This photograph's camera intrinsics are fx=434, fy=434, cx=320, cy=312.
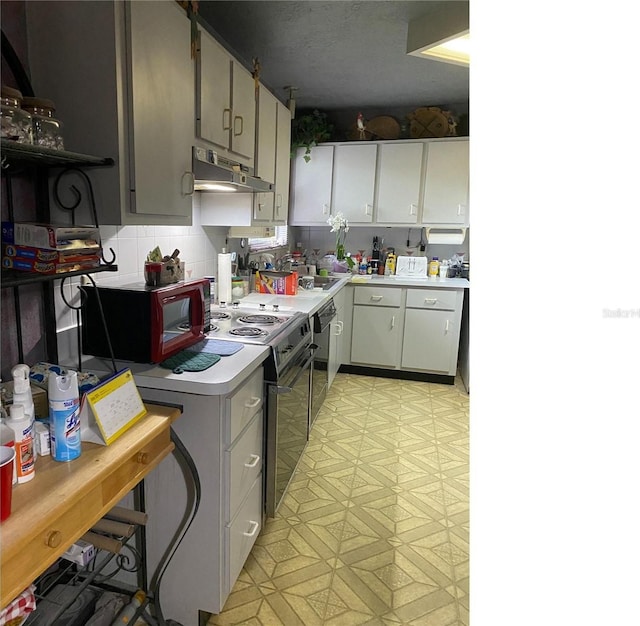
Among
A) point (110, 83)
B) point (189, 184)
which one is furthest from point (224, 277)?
point (110, 83)

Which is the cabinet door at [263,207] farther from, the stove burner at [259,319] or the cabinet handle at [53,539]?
the cabinet handle at [53,539]

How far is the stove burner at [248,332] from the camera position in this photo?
192cm

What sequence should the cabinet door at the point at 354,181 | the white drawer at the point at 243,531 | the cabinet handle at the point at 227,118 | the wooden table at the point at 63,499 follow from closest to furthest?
1. the wooden table at the point at 63,499
2. the white drawer at the point at 243,531
3. the cabinet handle at the point at 227,118
4. the cabinet door at the point at 354,181

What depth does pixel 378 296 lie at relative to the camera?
3.90 meters

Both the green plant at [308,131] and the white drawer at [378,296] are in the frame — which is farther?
the green plant at [308,131]

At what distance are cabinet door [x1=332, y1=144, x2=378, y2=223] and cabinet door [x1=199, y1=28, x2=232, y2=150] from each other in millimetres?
2070

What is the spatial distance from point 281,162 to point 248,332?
162cm

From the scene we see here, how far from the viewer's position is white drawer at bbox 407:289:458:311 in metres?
3.75

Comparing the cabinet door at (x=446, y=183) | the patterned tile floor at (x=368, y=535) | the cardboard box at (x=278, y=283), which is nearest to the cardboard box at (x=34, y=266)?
the patterned tile floor at (x=368, y=535)

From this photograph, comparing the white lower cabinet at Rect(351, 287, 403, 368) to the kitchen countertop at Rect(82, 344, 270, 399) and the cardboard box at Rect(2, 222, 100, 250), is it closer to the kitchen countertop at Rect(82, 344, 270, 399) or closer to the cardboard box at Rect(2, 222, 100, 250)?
the kitchen countertop at Rect(82, 344, 270, 399)

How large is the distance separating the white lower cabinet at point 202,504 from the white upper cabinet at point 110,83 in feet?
2.23

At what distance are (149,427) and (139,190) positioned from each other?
78 centimetres

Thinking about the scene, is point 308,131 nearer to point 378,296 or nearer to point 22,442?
point 378,296
